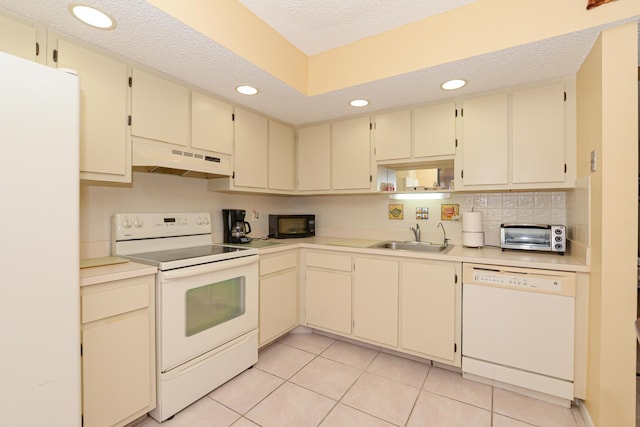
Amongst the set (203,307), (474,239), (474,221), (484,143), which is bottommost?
(203,307)

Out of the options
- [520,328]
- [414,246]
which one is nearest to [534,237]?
[520,328]

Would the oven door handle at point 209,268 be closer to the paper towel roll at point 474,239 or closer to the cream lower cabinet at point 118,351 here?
the cream lower cabinet at point 118,351

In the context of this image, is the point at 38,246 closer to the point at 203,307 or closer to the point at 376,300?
the point at 203,307

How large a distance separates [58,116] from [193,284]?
42.5 inches

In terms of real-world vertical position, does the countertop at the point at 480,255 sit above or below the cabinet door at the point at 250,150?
below

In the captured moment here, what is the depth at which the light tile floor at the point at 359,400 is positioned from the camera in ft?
5.48

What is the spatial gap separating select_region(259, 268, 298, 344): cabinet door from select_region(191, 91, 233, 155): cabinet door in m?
1.15

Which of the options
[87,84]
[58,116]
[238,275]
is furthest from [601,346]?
[87,84]

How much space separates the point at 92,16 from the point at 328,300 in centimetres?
244

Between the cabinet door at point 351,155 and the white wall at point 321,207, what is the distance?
37cm

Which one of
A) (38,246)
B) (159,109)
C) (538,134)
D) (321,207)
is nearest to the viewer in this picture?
(38,246)

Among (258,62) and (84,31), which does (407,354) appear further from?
(84,31)

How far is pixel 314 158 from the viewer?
3.06 metres

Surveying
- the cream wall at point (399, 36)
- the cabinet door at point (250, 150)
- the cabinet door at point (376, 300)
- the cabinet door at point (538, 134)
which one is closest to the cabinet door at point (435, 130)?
the cabinet door at point (538, 134)
